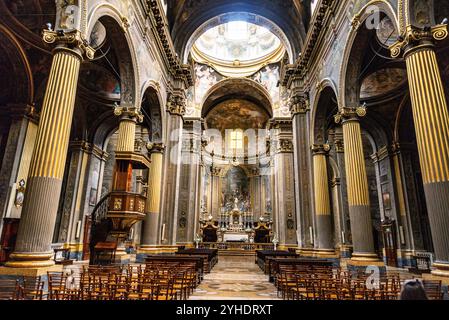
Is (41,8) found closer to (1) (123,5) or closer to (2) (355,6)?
(1) (123,5)

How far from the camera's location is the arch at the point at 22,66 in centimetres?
948

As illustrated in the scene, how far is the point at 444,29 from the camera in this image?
600 centimetres

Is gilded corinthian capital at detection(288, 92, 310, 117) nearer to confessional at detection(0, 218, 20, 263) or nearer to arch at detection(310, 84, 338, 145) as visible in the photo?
arch at detection(310, 84, 338, 145)

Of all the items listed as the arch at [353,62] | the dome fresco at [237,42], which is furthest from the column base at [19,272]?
the dome fresco at [237,42]

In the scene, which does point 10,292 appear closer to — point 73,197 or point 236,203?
point 73,197

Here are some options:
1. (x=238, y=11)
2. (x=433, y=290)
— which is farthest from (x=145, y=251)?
(x=238, y=11)

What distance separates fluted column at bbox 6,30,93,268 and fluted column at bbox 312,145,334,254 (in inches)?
390

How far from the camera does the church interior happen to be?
219 inches

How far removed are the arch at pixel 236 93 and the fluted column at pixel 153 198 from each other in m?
11.3

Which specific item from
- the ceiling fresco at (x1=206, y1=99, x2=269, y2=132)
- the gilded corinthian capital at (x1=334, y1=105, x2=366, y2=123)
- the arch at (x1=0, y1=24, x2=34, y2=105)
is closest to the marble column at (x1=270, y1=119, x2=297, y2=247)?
the ceiling fresco at (x1=206, y1=99, x2=269, y2=132)

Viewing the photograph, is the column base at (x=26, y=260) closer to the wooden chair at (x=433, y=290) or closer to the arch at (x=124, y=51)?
the arch at (x=124, y=51)

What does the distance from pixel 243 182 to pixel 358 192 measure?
22115 millimetres

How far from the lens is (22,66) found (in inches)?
407
